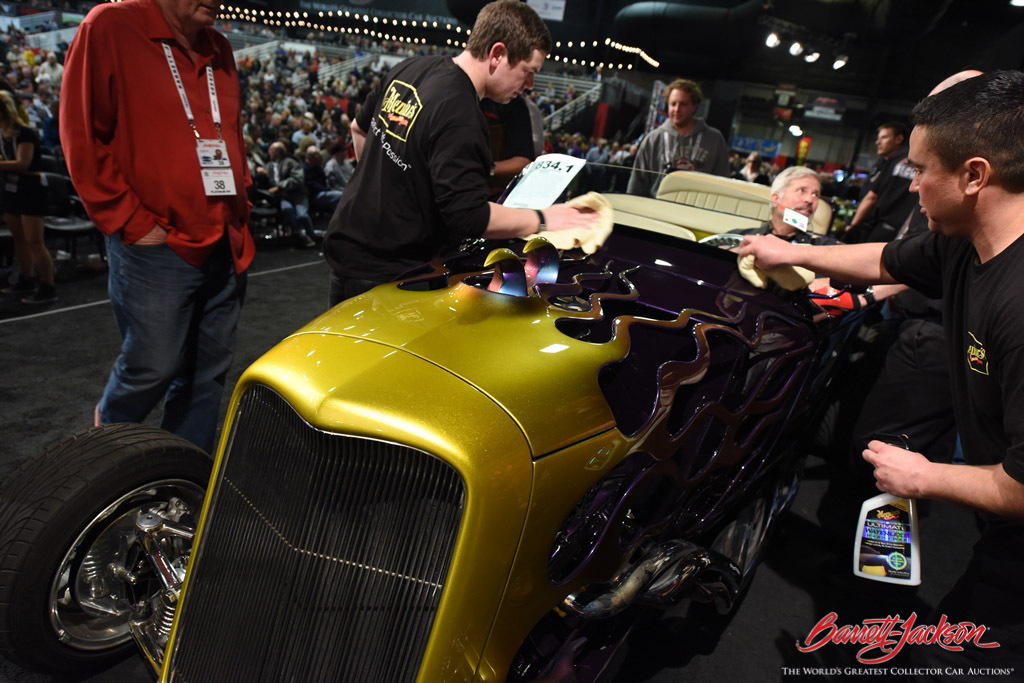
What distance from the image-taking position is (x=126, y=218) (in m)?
2.05

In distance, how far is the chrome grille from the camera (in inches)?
47.4

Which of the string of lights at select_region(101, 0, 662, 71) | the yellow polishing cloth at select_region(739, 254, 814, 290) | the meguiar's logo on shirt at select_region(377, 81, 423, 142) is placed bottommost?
the yellow polishing cloth at select_region(739, 254, 814, 290)

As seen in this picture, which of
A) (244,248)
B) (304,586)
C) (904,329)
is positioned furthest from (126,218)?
(904,329)

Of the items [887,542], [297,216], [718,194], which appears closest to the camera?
[887,542]

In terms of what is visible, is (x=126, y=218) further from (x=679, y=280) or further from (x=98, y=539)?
(x=679, y=280)

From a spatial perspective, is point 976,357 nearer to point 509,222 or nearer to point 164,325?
point 509,222

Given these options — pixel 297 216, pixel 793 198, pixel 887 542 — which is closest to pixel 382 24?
pixel 297 216

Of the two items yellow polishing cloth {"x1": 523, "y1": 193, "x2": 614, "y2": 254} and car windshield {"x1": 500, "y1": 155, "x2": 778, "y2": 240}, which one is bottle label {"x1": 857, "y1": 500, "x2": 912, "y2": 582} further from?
car windshield {"x1": 500, "y1": 155, "x2": 778, "y2": 240}

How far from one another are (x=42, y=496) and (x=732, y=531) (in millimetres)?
2141

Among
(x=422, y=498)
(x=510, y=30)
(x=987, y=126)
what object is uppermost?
(x=510, y=30)

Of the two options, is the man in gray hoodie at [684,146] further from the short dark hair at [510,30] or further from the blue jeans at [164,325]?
the blue jeans at [164,325]

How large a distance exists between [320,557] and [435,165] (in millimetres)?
1200

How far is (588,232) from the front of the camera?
2098mm

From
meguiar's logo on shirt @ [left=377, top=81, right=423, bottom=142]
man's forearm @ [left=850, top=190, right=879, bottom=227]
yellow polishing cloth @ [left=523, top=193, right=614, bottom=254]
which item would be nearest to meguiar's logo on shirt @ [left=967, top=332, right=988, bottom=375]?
yellow polishing cloth @ [left=523, top=193, right=614, bottom=254]
